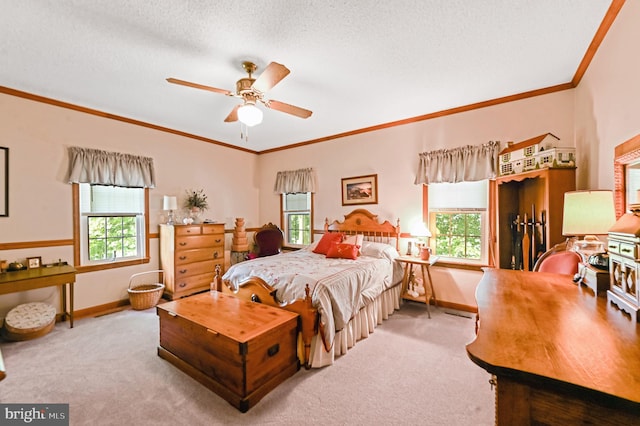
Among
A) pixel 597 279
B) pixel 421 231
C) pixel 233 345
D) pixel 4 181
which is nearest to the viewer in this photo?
pixel 597 279

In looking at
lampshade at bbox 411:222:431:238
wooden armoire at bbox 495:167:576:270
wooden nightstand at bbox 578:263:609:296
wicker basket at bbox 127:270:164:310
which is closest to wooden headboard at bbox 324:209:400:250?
lampshade at bbox 411:222:431:238

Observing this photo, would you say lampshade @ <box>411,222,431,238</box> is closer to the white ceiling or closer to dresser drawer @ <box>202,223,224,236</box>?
the white ceiling

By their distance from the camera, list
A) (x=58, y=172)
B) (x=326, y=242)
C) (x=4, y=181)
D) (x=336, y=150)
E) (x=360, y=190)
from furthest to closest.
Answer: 1. (x=336, y=150)
2. (x=360, y=190)
3. (x=326, y=242)
4. (x=58, y=172)
5. (x=4, y=181)

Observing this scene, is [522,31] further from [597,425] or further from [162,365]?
[162,365]

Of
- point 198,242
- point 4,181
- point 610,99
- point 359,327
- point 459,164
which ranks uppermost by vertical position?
point 610,99

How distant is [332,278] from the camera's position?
2684 millimetres

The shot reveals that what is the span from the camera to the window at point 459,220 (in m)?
3.53

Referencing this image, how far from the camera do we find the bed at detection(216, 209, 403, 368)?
238 cm

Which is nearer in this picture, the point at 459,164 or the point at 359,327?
the point at 359,327

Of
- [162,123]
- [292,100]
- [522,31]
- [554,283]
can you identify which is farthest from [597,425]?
[162,123]

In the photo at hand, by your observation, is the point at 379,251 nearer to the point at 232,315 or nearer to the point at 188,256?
the point at 232,315

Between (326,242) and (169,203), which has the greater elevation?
(169,203)

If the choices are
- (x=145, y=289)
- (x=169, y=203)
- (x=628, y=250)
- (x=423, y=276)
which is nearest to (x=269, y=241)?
(x=169, y=203)

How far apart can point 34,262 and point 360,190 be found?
4.42 meters
